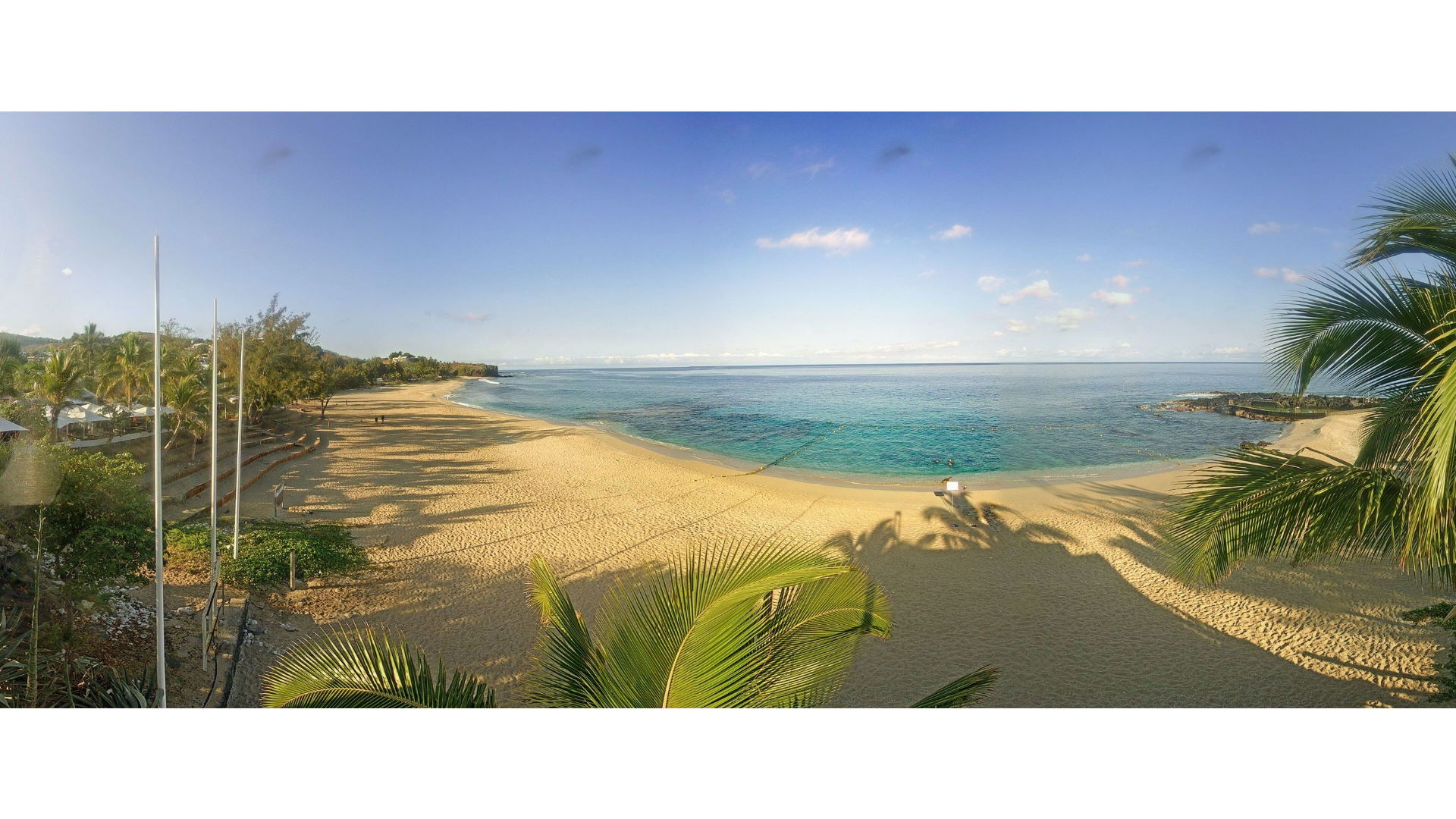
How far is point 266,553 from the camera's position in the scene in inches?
143

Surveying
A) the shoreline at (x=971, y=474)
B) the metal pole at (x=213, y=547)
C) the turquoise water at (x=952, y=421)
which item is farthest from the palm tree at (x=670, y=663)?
the shoreline at (x=971, y=474)

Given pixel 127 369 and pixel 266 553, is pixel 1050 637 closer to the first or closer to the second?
pixel 266 553

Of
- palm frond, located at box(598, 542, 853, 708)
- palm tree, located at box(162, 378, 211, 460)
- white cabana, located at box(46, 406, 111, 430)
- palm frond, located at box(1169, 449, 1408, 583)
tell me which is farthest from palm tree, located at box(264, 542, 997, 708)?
palm tree, located at box(162, 378, 211, 460)

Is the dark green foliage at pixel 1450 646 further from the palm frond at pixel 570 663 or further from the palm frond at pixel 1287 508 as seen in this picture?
the palm frond at pixel 570 663

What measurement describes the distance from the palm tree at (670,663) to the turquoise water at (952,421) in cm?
407

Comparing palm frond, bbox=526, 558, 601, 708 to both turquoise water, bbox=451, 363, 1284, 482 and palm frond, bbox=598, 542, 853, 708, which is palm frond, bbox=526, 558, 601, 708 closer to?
palm frond, bbox=598, 542, 853, 708

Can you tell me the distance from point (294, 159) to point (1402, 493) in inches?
251

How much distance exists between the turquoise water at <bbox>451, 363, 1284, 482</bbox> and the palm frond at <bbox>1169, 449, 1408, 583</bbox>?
2051 millimetres

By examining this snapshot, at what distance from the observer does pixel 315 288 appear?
387 centimetres

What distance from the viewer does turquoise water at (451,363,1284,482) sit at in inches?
279

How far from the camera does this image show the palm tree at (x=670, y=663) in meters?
1.83
